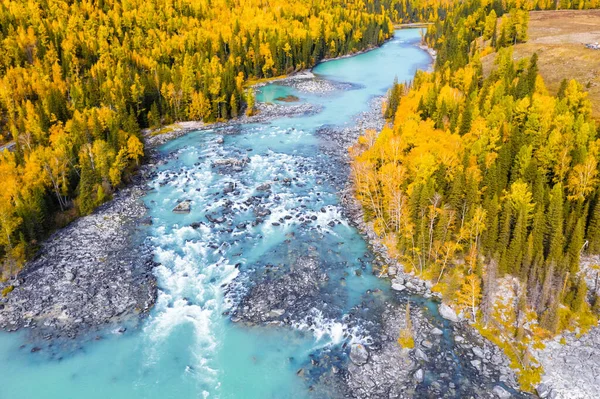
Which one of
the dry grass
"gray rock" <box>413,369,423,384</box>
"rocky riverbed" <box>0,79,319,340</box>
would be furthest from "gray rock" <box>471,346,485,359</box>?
the dry grass

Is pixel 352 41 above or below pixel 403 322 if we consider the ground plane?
above

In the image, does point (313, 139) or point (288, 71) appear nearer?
point (313, 139)

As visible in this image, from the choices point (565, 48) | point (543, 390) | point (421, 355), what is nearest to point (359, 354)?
point (421, 355)

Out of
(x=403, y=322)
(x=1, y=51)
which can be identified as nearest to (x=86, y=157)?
(x=403, y=322)

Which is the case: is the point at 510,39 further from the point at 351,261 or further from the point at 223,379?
the point at 223,379

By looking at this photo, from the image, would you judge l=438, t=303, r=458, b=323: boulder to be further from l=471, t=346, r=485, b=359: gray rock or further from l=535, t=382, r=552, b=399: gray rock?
l=535, t=382, r=552, b=399: gray rock

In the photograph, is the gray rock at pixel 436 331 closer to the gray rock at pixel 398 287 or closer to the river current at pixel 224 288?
the river current at pixel 224 288
